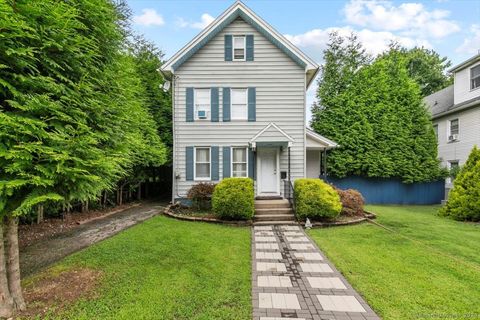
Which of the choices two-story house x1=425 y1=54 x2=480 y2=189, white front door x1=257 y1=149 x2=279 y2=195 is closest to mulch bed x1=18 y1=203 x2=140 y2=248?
white front door x1=257 y1=149 x2=279 y2=195

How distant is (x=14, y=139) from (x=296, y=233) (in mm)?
7062

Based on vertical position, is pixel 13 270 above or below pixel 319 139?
below

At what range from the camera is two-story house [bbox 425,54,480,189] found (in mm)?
13961

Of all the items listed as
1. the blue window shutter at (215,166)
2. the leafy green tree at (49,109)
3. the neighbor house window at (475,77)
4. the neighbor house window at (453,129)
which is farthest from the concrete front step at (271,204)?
the neighbor house window at (475,77)

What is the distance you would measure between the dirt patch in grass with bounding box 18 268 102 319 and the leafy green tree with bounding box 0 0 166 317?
23 cm

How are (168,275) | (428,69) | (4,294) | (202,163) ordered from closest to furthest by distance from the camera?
(4,294) < (168,275) < (202,163) < (428,69)

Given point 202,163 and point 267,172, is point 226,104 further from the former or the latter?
point 267,172

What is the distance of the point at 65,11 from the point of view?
328 cm

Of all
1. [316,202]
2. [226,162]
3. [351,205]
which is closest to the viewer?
[316,202]

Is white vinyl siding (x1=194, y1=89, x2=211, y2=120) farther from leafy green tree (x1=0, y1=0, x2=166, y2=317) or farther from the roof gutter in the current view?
the roof gutter

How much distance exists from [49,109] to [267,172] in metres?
9.37

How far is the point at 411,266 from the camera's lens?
5.07m

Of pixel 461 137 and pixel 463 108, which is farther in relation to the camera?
pixel 461 137

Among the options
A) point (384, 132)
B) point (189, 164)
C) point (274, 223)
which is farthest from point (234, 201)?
point (384, 132)
